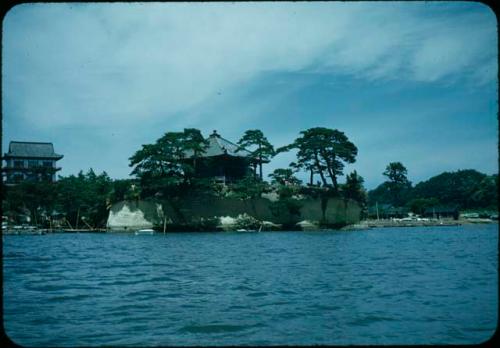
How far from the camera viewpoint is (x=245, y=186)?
33.6m

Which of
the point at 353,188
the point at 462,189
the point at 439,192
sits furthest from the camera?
the point at 439,192

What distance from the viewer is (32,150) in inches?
1863

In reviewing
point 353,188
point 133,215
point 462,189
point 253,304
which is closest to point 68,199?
point 133,215

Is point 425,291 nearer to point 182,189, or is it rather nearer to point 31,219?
point 182,189

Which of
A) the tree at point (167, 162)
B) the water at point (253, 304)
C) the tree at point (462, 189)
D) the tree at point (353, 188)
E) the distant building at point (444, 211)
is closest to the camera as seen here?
the water at point (253, 304)

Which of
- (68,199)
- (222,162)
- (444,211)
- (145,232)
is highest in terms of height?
(222,162)

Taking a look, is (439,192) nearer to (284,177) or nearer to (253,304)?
(284,177)

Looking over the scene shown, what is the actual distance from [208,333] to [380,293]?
11.9 feet

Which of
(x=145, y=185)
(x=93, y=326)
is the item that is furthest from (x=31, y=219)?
(x=93, y=326)

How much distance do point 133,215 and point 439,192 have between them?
54.3 meters

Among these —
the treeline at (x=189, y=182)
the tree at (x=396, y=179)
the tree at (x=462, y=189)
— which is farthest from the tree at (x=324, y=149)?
the tree at (x=396, y=179)

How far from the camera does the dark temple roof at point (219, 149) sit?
35.1 m

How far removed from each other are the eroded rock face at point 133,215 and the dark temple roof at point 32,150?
16111 millimetres

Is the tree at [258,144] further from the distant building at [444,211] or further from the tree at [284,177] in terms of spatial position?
the distant building at [444,211]
